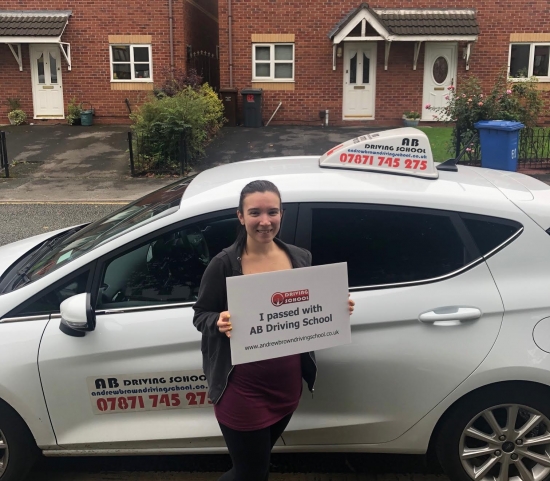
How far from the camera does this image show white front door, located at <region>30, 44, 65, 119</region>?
20016 mm

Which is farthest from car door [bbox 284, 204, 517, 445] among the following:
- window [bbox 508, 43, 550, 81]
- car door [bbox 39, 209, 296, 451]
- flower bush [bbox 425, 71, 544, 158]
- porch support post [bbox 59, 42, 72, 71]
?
window [bbox 508, 43, 550, 81]

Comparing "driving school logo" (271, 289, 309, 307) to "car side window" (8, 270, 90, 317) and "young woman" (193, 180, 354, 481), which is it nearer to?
"young woman" (193, 180, 354, 481)

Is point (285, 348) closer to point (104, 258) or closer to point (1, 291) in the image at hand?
point (104, 258)

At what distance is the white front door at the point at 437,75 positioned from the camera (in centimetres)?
1964

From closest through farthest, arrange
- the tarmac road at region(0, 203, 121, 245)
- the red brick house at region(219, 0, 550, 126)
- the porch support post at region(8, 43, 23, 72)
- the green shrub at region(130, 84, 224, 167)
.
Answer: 1. the tarmac road at region(0, 203, 121, 245)
2. the green shrub at region(130, 84, 224, 167)
3. the red brick house at region(219, 0, 550, 126)
4. the porch support post at region(8, 43, 23, 72)

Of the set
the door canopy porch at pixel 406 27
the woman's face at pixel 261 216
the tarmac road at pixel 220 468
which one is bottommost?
the tarmac road at pixel 220 468

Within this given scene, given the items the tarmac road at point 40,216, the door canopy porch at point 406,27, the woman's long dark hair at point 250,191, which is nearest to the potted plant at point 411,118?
the door canopy porch at point 406,27

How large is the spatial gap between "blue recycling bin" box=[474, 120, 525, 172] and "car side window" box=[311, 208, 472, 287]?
9193 millimetres

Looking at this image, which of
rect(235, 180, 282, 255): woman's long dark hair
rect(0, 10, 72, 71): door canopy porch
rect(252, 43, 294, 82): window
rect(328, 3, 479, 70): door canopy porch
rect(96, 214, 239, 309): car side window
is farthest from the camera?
rect(252, 43, 294, 82): window

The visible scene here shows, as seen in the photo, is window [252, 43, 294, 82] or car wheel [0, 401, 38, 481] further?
window [252, 43, 294, 82]

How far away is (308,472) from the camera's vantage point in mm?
3150

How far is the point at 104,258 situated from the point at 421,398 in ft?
5.32

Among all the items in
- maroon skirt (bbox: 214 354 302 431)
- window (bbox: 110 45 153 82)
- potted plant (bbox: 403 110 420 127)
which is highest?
window (bbox: 110 45 153 82)

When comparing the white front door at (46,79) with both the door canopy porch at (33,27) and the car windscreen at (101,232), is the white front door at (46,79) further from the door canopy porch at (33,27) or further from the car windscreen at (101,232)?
the car windscreen at (101,232)
